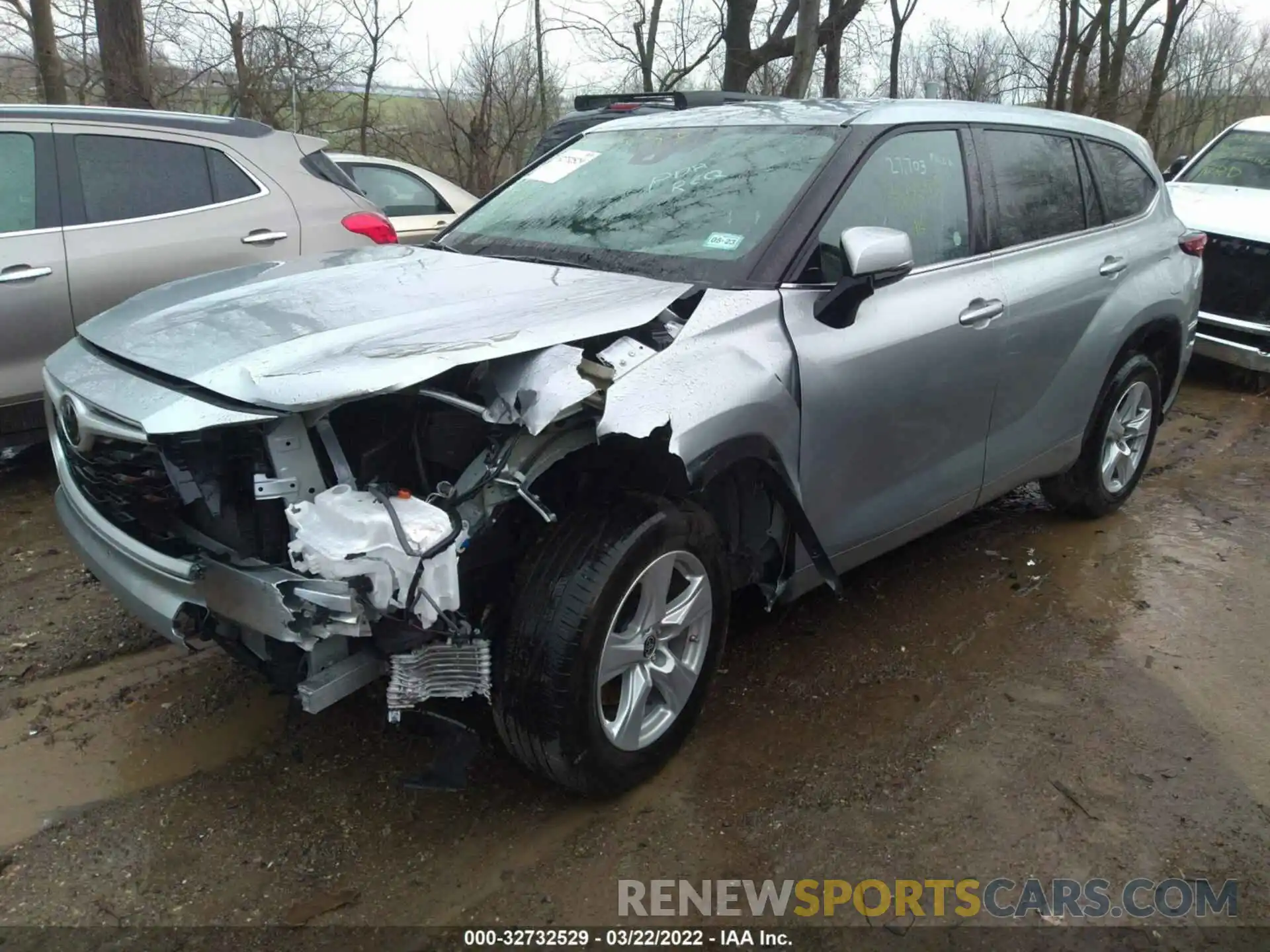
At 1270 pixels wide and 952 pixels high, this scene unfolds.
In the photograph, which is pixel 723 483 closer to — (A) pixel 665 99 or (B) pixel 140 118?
(B) pixel 140 118

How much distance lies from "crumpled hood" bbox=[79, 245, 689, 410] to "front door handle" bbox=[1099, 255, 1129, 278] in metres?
2.25

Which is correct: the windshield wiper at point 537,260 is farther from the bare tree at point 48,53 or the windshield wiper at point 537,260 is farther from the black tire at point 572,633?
the bare tree at point 48,53

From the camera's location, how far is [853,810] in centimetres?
279

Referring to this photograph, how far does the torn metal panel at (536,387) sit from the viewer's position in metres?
2.31

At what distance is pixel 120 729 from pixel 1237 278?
786cm

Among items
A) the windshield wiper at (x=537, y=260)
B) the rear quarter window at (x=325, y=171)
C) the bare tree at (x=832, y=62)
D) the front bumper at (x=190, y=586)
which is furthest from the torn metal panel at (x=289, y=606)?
the bare tree at (x=832, y=62)

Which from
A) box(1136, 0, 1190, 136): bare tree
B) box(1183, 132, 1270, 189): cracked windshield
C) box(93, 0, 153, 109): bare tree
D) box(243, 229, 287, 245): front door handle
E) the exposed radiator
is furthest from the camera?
box(1136, 0, 1190, 136): bare tree

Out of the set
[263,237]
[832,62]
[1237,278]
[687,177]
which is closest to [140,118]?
[263,237]

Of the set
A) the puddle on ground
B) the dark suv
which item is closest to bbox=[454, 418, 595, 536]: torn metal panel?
the puddle on ground

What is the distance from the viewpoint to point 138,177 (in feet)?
16.2

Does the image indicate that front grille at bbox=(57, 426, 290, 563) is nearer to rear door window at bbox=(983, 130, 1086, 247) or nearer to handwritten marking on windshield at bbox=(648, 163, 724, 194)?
handwritten marking on windshield at bbox=(648, 163, 724, 194)

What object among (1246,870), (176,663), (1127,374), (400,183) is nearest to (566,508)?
(176,663)

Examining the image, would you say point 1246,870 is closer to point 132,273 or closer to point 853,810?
point 853,810

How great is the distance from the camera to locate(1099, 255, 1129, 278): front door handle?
13.7ft
